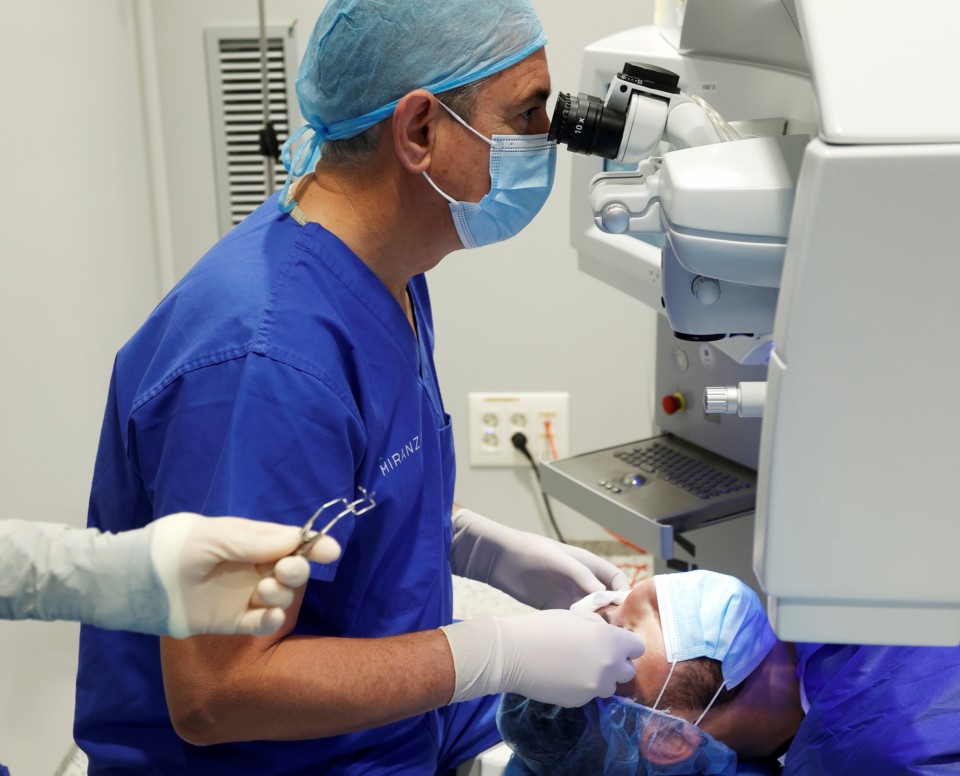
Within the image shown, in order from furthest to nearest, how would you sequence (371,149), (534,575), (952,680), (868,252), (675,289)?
(534,575) → (371,149) → (952,680) → (675,289) → (868,252)

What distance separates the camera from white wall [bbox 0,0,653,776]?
1599mm

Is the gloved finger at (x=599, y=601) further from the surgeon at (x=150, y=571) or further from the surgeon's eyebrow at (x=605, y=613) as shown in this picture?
the surgeon at (x=150, y=571)

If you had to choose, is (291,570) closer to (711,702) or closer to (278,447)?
(278,447)

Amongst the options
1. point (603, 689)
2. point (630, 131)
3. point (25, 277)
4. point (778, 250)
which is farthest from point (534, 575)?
point (25, 277)

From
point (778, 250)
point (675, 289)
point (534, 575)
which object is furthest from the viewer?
point (534, 575)

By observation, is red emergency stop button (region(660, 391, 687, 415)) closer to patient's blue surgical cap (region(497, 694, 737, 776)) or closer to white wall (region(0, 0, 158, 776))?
patient's blue surgical cap (region(497, 694, 737, 776))

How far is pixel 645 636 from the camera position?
1.25m

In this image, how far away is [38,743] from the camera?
1.68 m

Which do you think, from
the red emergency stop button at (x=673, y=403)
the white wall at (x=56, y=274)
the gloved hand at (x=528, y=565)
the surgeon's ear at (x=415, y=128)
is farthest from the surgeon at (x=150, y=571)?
the red emergency stop button at (x=673, y=403)

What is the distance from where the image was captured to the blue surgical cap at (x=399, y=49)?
3.53 feet

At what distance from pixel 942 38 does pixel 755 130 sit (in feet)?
1.52

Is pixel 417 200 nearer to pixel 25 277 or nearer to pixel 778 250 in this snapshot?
pixel 778 250

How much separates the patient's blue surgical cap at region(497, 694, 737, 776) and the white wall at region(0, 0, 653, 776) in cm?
85

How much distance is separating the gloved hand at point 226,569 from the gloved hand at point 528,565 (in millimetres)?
788
